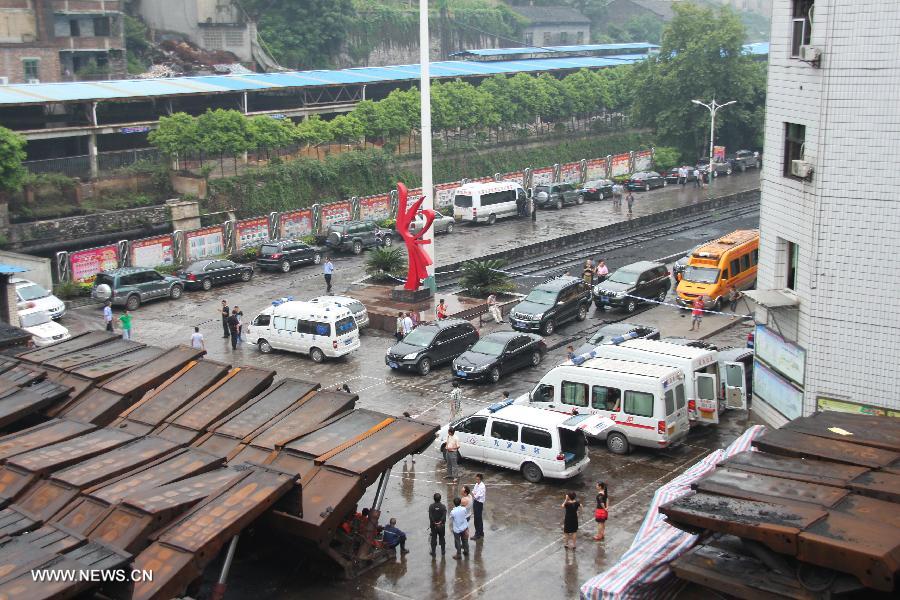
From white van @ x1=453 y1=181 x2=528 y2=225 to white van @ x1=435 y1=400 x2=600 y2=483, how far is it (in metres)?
31.9

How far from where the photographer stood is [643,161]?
7500cm

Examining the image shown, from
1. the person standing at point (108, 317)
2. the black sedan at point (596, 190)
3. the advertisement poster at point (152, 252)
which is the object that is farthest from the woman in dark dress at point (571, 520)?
the black sedan at point (596, 190)

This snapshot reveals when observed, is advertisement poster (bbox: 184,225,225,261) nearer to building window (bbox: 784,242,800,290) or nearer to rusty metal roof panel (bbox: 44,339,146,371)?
rusty metal roof panel (bbox: 44,339,146,371)

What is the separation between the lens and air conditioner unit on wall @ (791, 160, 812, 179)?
74.6ft

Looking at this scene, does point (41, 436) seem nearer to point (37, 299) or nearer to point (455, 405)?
point (455, 405)

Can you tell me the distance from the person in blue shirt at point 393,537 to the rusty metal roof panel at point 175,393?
5.09 meters

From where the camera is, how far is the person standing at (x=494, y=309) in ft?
122

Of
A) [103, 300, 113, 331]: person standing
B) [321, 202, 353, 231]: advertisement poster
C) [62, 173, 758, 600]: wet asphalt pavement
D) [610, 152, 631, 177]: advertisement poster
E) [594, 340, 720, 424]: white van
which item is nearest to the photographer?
[62, 173, 758, 600]: wet asphalt pavement

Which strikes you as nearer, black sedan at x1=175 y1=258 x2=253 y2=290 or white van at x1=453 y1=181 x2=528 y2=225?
black sedan at x1=175 y1=258 x2=253 y2=290

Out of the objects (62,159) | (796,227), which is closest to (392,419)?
(796,227)

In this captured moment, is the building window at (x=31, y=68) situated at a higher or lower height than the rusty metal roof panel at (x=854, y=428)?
higher

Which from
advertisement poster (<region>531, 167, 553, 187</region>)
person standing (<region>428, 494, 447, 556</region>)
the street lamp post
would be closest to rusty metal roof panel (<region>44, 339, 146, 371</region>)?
person standing (<region>428, 494, 447, 556</region>)

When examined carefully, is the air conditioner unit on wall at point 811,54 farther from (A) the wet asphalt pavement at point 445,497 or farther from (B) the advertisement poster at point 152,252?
(B) the advertisement poster at point 152,252

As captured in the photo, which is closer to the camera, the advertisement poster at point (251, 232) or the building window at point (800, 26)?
the building window at point (800, 26)
